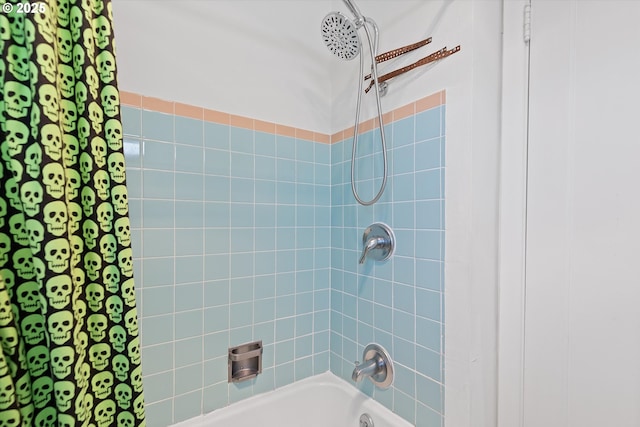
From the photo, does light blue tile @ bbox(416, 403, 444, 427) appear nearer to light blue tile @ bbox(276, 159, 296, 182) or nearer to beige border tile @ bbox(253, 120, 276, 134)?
light blue tile @ bbox(276, 159, 296, 182)

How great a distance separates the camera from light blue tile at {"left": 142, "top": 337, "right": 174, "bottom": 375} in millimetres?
1064

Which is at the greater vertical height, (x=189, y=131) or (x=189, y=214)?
(x=189, y=131)

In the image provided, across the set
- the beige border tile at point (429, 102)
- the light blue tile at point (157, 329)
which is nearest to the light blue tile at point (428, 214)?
the beige border tile at point (429, 102)

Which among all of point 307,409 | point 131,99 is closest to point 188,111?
point 131,99

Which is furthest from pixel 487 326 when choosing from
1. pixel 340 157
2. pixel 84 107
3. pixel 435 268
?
pixel 84 107

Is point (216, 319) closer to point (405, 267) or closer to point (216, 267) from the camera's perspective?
point (216, 267)

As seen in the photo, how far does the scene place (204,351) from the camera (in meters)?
1.18

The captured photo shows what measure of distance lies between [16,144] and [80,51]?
256mm

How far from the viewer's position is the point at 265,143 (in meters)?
1.33

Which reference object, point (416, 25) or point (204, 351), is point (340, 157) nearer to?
point (416, 25)

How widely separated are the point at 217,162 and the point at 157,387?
35.1 inches

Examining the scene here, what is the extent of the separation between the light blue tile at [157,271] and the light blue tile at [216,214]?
0.68 feet

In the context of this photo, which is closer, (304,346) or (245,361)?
(245,361)

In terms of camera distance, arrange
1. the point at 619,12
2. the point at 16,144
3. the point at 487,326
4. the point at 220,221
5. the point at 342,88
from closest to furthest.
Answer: the point at 16,144
the point at 619,12
the point at 487,326
the point at 220,221
the point at 342,88
